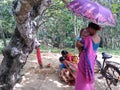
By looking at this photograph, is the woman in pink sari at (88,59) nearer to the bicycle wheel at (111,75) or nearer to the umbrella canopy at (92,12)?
the umbrella canopy at (92,12)

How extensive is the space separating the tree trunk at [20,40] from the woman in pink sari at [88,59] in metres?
0.68

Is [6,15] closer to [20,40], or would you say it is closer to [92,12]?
[20,40]

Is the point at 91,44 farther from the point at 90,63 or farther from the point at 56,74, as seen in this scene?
the point at 56,74

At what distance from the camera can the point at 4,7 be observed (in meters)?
9.45

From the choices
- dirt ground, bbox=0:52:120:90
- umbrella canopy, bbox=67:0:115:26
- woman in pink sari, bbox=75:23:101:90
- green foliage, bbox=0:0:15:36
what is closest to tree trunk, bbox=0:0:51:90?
umbrella canopy, bbox=67:0:115:26

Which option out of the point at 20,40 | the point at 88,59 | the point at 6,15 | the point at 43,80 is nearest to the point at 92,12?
the point at 88,59

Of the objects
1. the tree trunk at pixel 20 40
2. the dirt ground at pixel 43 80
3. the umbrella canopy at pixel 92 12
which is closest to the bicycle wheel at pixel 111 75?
the dirt ground at pixel 43 80

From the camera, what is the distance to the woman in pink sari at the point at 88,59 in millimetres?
3227

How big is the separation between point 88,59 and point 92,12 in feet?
2.12

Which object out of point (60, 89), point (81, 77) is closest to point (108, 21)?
point (81, 77)

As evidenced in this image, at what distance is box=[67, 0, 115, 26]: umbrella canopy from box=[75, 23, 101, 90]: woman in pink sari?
153 mm

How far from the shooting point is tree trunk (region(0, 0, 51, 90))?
8.98ft

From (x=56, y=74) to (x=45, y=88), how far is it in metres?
0.54

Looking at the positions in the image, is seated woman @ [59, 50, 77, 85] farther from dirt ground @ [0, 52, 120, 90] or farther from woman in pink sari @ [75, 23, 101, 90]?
woman in pink sari @ [75, 23, 101, 90]
